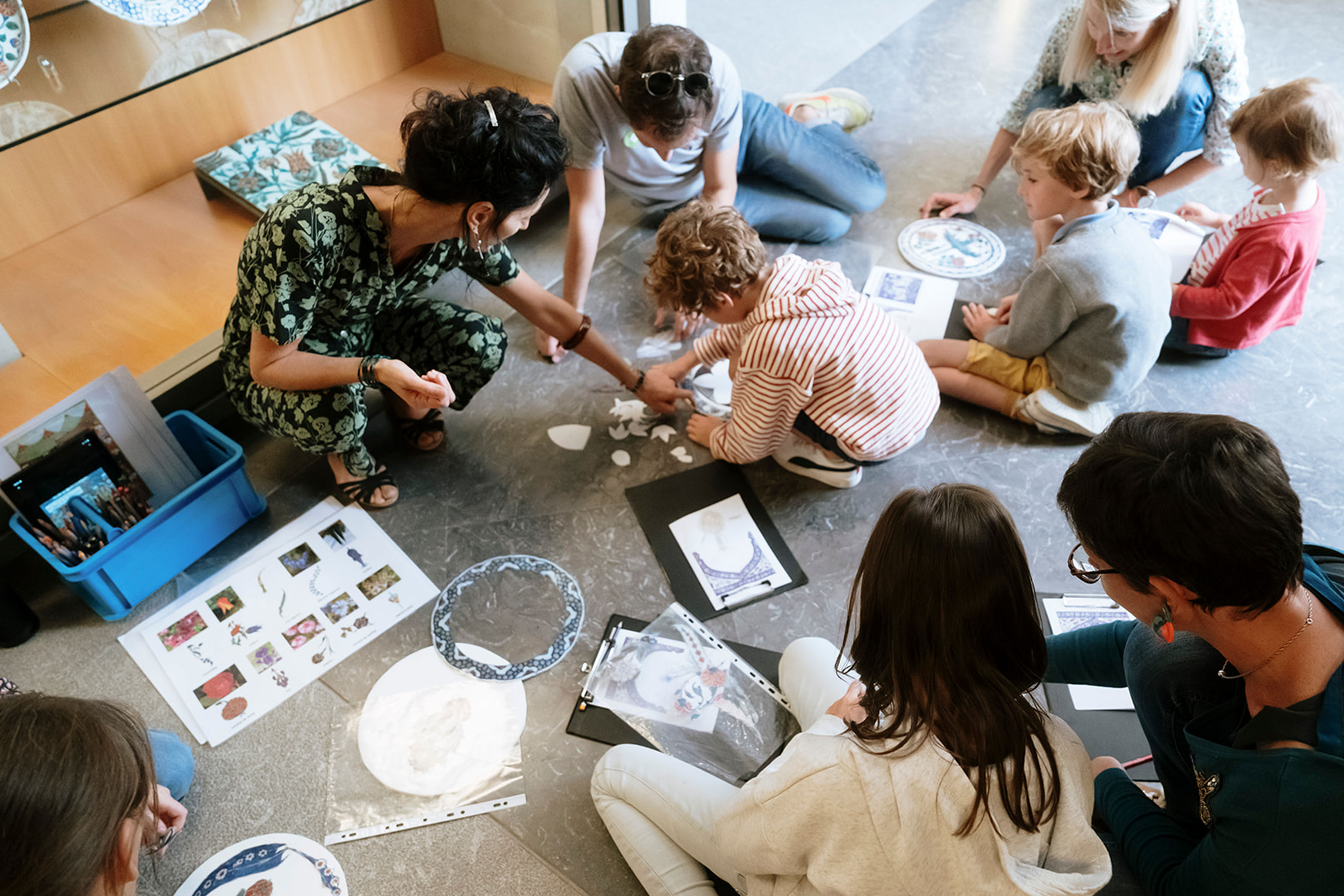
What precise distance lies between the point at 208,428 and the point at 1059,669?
5.51 ft

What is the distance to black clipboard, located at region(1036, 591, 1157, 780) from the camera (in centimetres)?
151

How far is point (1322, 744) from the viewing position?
907 millimetres

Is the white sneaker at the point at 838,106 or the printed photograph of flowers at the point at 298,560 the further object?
the white sneaker at the point at 838,106

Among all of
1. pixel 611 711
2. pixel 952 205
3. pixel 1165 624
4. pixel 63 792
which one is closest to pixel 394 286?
pixel 611 711

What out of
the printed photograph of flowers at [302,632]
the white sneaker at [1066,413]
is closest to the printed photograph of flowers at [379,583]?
the printed photograph of flowers at [302,632]

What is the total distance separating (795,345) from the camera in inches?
63.7

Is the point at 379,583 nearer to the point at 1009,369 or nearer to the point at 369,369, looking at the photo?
the point at 369,369

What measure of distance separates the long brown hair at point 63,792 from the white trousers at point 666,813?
0.68 meters

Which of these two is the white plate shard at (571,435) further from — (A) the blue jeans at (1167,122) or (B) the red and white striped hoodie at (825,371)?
(A) the blue jeans at (1167,122)

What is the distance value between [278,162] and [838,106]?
1.75 meters

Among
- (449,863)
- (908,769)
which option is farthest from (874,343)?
(449,863)

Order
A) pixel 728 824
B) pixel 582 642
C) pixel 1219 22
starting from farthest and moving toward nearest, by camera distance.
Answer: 1. pixel 1219 22
2. pixel 582 642
3. pixel 728 824

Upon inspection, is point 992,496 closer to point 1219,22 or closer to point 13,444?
point 13,444

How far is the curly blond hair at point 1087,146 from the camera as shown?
1.82 metres
